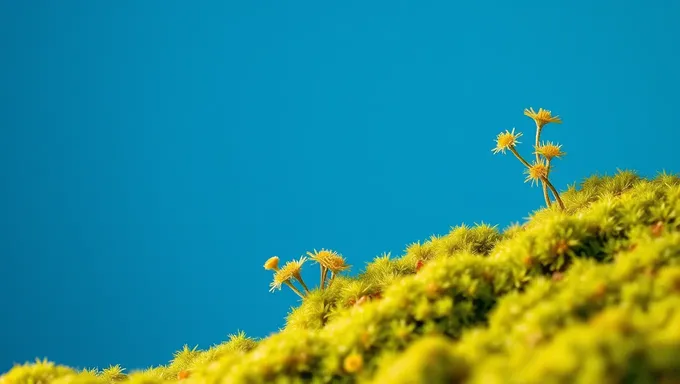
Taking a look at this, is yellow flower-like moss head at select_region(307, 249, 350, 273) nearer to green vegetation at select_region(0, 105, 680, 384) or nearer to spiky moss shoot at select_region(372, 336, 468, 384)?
green vegetation at select_region(0, 105, 680, 384)

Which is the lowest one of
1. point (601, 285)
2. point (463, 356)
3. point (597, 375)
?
point (597, 375)

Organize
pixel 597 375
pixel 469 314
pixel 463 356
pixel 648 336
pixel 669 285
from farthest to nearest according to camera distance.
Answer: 1. pixel 469 314
2. pixel 669 285
3. pixel 463 356
4. pixel 648 336
5. pixel 597 375

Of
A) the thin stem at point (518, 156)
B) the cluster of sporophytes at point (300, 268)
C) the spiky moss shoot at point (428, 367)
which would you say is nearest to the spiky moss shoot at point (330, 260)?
the cluster of sporophytes at point (300, 268)

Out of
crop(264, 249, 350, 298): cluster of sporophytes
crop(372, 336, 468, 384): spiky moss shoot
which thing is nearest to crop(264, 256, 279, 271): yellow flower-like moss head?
crop(264, 249, 350, 298): cluster of sporophytes

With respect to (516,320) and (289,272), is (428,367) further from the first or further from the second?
(289,272)

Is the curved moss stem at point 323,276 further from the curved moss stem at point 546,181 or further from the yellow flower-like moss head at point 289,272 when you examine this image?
the curved moss stem at point 546,181

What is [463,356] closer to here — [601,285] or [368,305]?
[601,285]

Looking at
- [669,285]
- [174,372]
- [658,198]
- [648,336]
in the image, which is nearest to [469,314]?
[669,285]
